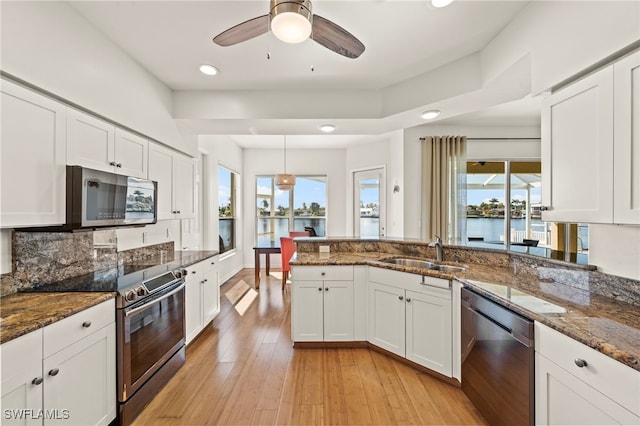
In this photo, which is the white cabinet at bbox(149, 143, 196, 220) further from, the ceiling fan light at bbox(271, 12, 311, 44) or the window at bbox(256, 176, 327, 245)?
the window at bbox(256, 176, 327, 245)

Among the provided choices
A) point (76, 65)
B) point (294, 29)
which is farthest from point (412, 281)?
point (76, 65)

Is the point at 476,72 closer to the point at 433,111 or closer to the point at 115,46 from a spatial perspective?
the point at 433,111

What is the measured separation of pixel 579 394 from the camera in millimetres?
1188

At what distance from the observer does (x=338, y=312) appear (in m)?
2.86

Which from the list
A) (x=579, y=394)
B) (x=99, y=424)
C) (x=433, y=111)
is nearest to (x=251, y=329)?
(x=99, y=424)

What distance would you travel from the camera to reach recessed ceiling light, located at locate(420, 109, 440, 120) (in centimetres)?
300

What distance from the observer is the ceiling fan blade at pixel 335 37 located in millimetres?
1641

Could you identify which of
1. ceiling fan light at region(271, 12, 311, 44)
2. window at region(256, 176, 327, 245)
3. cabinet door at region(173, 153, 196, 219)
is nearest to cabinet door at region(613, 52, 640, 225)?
ceiling fan light at region(271, 12, 311, 44)

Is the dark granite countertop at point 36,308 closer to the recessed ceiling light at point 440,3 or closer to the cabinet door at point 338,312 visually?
the cabinet door at point 338,312

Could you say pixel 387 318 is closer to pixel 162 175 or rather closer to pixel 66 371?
pixel 66 371

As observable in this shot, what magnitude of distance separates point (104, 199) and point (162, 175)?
1.02m

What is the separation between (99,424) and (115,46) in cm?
268

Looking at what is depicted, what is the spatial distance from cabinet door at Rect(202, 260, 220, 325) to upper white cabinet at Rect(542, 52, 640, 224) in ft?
10.1

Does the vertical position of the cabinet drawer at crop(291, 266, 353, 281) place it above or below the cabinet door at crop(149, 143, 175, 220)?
below
